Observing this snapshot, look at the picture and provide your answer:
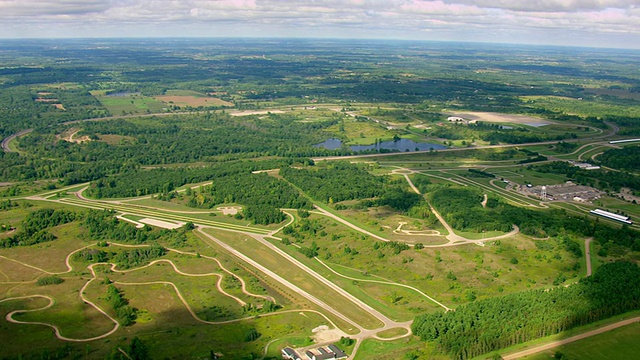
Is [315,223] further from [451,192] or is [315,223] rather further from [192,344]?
[192,344]

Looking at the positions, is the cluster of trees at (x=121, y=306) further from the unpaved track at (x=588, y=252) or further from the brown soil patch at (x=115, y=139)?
the brown soil patch at (x=115, y=139)

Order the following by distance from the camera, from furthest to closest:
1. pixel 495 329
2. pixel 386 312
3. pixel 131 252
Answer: pixel 131 252, pixel 386 312, pixel 495 329

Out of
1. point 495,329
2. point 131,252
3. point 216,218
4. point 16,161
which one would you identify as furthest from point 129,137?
point 495,329

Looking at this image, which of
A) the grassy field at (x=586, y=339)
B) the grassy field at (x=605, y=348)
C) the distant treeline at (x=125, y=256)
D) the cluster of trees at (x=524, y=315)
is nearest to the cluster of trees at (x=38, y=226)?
the distant treeline at (x=125, y=256)

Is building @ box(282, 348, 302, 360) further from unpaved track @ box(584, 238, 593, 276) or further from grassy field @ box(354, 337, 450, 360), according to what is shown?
unpaved track @ box(584, 238, 593, 276)

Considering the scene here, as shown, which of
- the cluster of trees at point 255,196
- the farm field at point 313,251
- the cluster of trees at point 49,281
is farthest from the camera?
the cluster of trees at point 255,196

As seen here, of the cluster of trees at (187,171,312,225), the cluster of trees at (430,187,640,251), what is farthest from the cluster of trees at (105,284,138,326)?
the cluster of trees at (430,187,640,251)

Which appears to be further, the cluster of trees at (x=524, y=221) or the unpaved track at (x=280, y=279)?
the cluster of trees at (x=524, y=221)
